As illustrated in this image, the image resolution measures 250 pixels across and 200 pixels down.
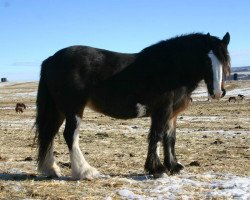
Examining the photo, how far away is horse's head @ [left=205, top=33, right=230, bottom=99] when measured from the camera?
25.7ft

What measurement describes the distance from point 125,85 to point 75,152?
5.09 ft

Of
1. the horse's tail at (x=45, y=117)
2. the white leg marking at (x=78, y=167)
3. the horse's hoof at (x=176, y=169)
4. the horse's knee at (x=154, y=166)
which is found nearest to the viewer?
the white leg marking at (x=78, y=167)

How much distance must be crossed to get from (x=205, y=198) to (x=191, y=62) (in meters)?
2.73

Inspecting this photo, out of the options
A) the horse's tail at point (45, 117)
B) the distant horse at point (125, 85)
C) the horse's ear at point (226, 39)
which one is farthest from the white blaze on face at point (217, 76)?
A: the horse's tail at point (45, 117)

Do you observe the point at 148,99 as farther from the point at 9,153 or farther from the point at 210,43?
the point at 9,153

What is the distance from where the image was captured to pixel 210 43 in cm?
811

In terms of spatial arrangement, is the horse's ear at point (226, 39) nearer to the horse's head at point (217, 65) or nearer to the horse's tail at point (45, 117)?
the horse's head at point (217, 65)

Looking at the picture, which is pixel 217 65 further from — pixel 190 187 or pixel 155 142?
pixel 190 187

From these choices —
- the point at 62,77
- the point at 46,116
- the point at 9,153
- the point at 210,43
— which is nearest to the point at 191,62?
the point at 210,43

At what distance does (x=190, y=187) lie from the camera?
24.1 feet

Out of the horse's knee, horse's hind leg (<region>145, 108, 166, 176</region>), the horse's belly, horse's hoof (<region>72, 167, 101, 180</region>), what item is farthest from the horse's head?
horse's hoof (<region>72, 167, 101, 180</region>)

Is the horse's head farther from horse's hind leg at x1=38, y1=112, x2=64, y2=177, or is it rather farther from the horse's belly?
horse's hind leg at x1=38, y1=112, x2=64, y2=177

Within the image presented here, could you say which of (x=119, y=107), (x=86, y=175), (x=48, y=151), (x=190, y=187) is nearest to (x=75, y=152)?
(x=86, y=175)

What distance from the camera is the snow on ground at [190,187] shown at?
6805 millimetres
